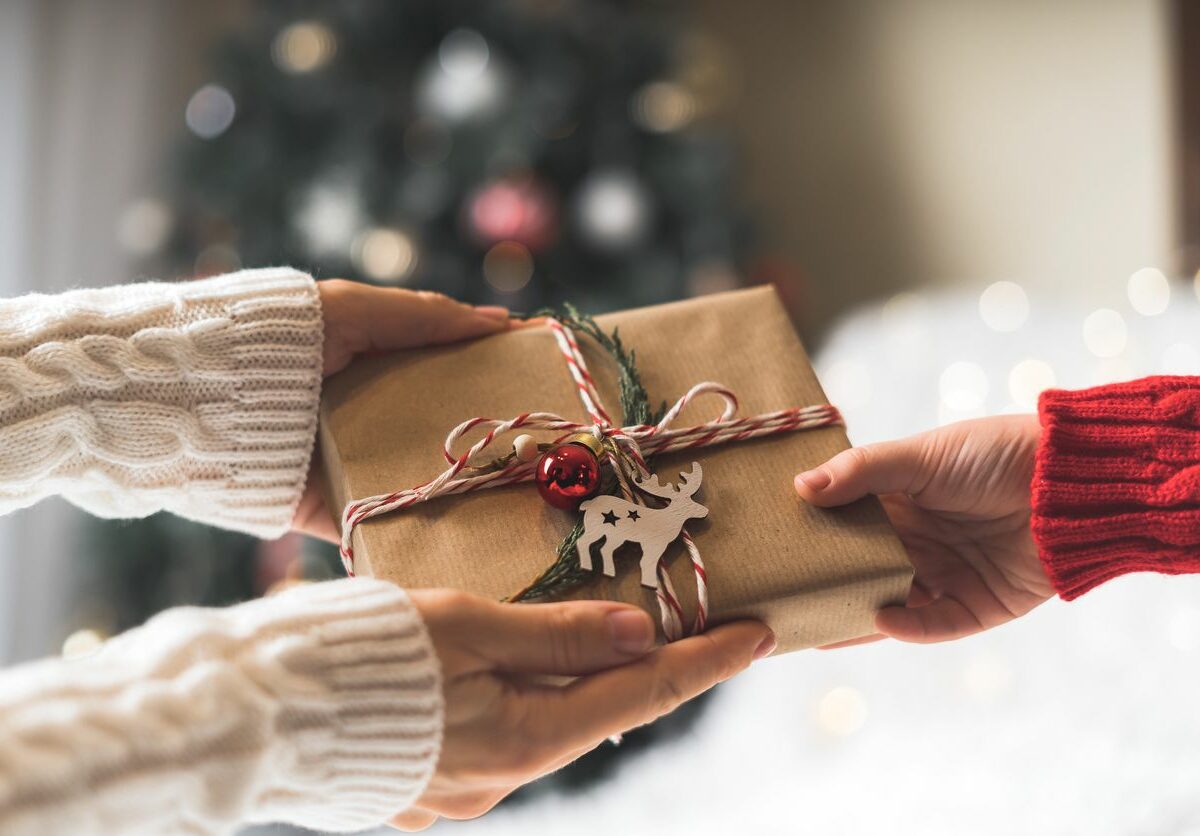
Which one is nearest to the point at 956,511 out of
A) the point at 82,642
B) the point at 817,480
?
the point at 817,480

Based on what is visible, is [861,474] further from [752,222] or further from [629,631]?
[752,222]

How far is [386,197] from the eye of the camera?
1.93 m

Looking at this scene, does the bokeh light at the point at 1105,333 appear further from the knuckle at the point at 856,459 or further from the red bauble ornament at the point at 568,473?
the red bauble ornament at the point at 568,473

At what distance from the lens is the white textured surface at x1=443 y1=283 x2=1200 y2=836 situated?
1.19 metres

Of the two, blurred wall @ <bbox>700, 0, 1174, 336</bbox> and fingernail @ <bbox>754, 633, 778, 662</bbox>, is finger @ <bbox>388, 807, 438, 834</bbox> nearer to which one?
fingernail @ <bbox>754, 633, 778, 662</bbox>

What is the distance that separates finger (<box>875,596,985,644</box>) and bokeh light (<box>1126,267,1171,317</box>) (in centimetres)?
81

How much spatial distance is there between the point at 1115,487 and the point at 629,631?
480 mm

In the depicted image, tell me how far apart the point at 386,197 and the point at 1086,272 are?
1.58 meters

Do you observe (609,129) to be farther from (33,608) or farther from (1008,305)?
(33,608)

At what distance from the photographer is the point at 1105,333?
1.63m

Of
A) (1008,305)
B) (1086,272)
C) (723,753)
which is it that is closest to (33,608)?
(723,753)

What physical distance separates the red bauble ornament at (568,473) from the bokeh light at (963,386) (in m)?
0.97

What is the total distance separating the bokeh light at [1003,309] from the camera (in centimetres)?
173

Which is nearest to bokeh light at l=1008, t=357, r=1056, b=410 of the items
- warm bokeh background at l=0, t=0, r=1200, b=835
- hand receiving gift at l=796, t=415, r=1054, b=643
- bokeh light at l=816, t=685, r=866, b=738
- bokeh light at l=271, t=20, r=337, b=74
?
warm bokeh background at l=0, t=0, r=1200, b=835
